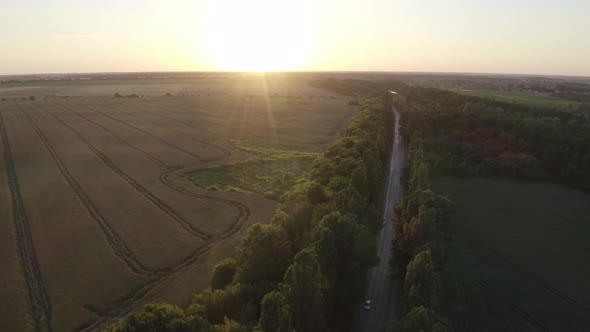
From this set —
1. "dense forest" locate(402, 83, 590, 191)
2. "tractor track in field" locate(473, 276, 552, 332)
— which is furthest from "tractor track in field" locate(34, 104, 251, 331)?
"dense forest" locate(402, 83, 590, 191)

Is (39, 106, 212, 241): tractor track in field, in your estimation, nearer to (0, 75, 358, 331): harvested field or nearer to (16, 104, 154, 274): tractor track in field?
(0, 75, 358, 331): harvested field

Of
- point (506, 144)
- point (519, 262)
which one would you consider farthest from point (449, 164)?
point (519, 262)

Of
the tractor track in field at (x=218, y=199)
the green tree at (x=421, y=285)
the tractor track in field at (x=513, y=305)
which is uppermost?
the green tree at (x=421, y=285)

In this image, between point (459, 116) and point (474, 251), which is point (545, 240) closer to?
point (474, 251)

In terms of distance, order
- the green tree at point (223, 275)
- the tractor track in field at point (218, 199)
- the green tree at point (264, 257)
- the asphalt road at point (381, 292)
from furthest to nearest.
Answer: the tractor track in field at point (218, 199)
the asphalt road at point (381, 292)
the green tree at point (223, 275)
the green tree at point (264, 257)

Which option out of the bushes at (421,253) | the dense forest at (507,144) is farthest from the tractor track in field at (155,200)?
the dense forest at (507,144)

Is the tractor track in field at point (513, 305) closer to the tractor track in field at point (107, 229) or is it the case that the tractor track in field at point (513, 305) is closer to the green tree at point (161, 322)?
the green tree at point (161, 322)

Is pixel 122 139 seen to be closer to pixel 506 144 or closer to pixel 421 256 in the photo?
pixel 421 256

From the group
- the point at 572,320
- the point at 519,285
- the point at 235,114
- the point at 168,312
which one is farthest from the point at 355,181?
the point at 235,114
